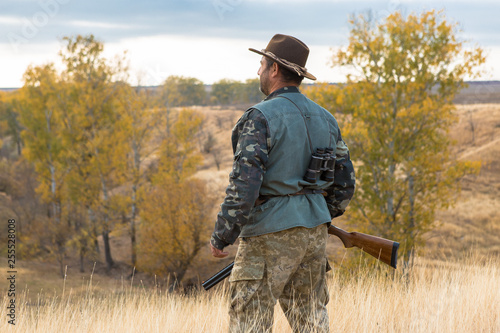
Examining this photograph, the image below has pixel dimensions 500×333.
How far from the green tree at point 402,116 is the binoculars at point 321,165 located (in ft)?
37.0

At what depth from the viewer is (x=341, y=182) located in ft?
10.2

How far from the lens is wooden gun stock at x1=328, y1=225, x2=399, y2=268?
120 inches

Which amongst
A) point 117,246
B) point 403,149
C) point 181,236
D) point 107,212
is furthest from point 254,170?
point 117,246

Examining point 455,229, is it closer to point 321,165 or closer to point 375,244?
point 375,244

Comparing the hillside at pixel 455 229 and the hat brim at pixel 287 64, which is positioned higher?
the hat brim at pixel 287 64

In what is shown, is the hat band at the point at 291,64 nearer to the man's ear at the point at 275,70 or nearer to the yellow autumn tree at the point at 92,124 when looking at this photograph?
the man's ear at the point at 275,70

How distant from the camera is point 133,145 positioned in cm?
2745

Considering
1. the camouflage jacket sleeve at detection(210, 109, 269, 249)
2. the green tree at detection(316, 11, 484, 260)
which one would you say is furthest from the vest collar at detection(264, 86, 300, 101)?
the green tree at detection(316, 11, 484, 260)

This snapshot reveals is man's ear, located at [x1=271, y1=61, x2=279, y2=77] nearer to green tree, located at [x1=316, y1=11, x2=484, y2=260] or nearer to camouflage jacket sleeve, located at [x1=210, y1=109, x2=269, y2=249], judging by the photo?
camouflage jacket sleeve, located at [x1=210, y1=109, x2=269, y2=249]

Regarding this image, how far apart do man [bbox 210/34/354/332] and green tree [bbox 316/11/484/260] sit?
446 inches

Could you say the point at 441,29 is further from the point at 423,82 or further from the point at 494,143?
the point at 494,143

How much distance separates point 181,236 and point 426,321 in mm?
19827

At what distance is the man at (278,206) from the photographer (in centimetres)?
251

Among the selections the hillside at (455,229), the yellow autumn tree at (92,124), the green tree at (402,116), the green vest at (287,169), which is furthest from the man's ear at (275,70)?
the yellow autumn tree at (92,124)
